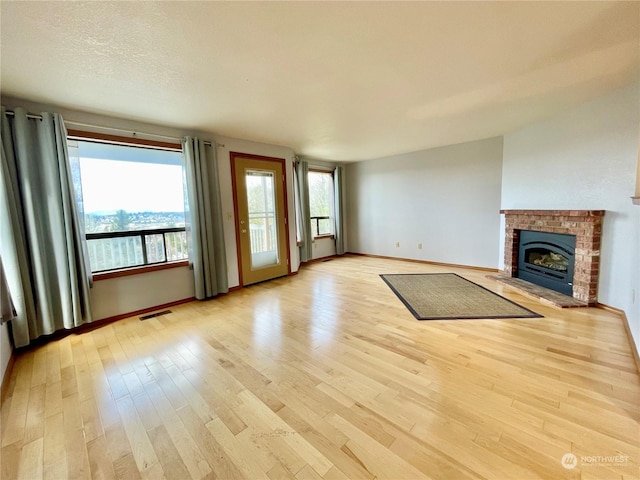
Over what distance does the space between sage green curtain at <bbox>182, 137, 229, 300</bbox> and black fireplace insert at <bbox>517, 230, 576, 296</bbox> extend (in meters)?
4.42

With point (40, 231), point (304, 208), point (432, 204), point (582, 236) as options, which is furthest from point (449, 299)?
point (40, 231)

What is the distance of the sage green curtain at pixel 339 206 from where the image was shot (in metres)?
6.39

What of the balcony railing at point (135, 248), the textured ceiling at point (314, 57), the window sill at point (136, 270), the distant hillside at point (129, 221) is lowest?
the window sill at point (136, 270)

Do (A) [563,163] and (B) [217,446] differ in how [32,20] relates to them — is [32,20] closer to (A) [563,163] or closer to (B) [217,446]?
(B) [217,446]

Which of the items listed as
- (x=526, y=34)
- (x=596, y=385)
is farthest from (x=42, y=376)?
(x=526, y=34)

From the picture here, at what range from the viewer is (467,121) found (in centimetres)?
347

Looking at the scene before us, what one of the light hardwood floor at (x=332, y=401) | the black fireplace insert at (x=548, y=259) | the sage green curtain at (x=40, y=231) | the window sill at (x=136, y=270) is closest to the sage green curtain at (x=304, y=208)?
the window sill at (x=136, y=270)

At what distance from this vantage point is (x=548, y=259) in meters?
3.65

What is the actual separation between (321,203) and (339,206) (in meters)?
0.46

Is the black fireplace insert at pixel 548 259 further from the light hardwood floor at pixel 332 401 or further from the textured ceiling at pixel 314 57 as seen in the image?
the textured ceiling at pixel 314 57

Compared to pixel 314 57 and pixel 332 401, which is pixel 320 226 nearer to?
pixel 314 57

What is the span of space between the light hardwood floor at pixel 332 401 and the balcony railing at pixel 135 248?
88 cm

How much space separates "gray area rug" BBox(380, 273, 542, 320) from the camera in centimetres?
287

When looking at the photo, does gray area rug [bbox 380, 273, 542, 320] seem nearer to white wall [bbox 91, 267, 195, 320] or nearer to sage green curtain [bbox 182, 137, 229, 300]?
sage green curtain [bbox 182, 137, 229, 300]
